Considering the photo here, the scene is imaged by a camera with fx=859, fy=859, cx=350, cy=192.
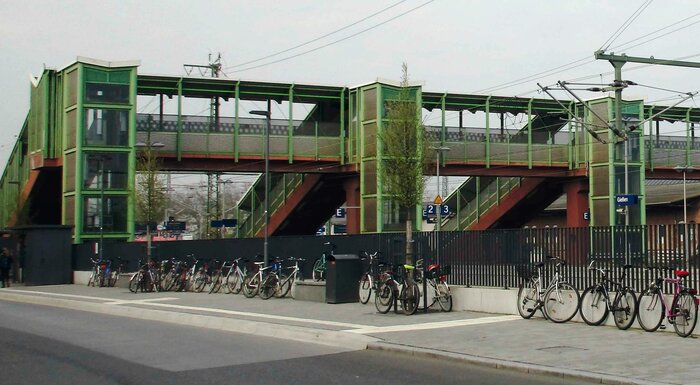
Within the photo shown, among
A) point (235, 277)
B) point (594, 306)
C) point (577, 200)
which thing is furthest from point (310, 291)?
point (577, 200)

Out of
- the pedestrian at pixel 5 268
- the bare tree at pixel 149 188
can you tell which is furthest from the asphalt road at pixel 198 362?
the bare tree at pixel 149 188

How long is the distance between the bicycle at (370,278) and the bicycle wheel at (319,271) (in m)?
2.96

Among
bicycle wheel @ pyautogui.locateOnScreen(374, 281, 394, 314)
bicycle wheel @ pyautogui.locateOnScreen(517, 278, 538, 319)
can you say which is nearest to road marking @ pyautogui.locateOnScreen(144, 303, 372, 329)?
bicycle wheel @ pyautogui.locateOnScreen(374, 281, 394, 314)

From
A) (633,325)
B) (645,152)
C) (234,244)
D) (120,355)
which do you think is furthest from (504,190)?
(120,355)

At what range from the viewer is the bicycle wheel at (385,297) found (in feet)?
61.8

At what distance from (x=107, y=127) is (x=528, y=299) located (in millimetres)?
29527

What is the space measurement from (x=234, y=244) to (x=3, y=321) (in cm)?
1108

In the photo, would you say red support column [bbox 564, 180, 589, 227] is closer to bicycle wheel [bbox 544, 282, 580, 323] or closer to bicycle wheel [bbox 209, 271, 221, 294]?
bicycle wheel [bbox 209, 271, 221, 294]

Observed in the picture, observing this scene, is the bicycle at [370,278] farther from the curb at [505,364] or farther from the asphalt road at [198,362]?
the curb at [505,364]

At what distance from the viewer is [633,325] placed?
49.8ft

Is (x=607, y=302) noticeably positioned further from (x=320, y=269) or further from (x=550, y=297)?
(x=320, y=269)

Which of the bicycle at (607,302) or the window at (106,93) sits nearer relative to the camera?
the bicycle at (607,302)

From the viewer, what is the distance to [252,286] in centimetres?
2556

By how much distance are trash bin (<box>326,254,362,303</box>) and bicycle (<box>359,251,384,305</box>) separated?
10.6 inches
